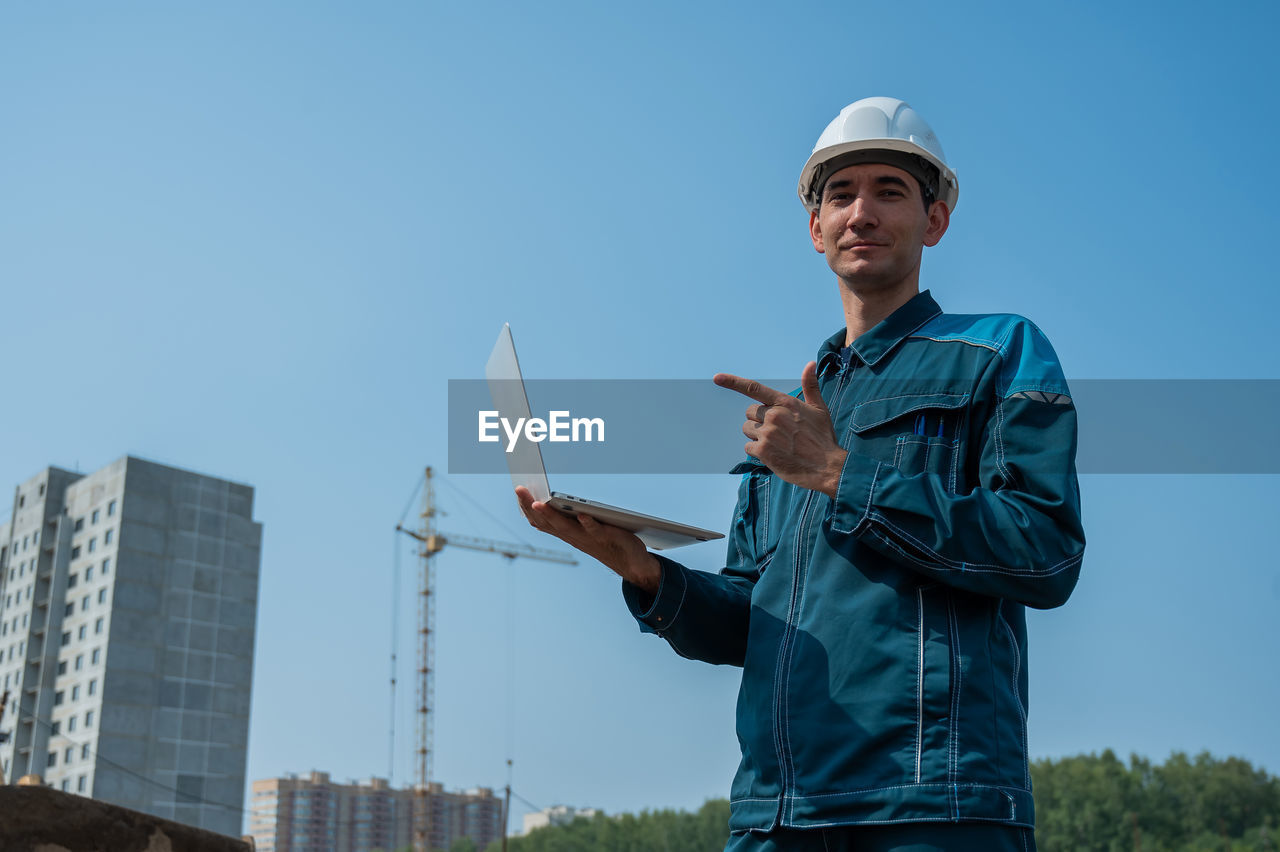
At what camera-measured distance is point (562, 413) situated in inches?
117

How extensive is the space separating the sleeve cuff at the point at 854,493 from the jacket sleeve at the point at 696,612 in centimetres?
53

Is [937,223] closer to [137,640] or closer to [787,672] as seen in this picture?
[787,672]

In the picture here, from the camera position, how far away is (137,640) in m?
82.4

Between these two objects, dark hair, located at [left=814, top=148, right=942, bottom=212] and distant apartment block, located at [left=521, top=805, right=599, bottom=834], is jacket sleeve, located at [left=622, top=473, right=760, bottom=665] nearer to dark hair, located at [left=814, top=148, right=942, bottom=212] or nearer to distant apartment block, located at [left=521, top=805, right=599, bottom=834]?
dark hair, located at [left=814, top=148, right=942, bottom=212]

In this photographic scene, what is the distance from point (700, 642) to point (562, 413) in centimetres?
69

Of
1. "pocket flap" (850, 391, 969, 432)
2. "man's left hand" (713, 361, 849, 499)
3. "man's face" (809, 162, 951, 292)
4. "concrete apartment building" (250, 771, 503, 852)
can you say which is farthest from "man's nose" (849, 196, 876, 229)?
"concrete apartment building" (250, 771, 503, 852)

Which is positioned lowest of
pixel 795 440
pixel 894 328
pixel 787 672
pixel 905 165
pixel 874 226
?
pixel 787 672

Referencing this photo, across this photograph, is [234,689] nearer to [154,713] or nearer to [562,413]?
[154,713]

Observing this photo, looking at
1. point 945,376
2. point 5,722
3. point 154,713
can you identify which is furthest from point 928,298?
point 5,722

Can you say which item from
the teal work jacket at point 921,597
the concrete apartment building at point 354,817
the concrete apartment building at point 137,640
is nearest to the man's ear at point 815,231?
the teal work jacket at point 921,597

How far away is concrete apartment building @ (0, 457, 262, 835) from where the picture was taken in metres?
79.9

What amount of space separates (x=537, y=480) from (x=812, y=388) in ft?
1.95

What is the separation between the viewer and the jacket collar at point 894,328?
2.54 meters

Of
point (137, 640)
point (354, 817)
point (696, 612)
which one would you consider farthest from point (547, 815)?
point (696, 612)
